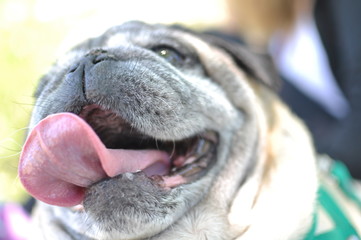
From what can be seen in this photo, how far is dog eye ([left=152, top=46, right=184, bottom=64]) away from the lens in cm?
153

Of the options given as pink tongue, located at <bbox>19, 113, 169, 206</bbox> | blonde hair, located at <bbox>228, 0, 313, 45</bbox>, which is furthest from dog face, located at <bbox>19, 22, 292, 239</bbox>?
blonde hair, located at <bbox>228, 0, 313, 45</bbox>

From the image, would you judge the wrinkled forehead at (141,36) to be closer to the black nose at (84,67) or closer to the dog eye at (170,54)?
the dog eye at (170,54)

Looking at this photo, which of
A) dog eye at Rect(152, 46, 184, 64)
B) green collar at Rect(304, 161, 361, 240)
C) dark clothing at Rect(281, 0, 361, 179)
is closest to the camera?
green collar at Rect(304, 161, 361, 240)

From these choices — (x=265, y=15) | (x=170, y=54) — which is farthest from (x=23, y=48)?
(x=170, y=54)

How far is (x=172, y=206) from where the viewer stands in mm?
1170

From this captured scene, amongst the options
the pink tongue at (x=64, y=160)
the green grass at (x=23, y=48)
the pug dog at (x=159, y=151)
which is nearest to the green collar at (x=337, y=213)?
the pug dog at (x=159, y=151)

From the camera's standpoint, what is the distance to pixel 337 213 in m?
1.43

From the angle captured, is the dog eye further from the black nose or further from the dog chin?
the dog chin

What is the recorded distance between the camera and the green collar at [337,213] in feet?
4.23

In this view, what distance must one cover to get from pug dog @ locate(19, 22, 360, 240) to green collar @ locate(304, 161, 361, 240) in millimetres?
63

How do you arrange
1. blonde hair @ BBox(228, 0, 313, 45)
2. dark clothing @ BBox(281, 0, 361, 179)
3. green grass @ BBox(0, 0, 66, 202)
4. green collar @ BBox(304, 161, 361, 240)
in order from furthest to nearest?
green grass @ BBox(0, 0, 66, 202)
blonde hair @ BBox(228, 0, 313, 45)
dark clothing @ BBox(281, 0, 361, 179)
green collar @ BBox(304, 161, 361, 240)

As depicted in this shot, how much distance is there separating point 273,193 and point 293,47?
2144 millimetres

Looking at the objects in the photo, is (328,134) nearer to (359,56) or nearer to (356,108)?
(356,108)

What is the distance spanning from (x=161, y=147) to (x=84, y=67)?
0.37 metres
